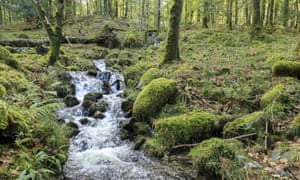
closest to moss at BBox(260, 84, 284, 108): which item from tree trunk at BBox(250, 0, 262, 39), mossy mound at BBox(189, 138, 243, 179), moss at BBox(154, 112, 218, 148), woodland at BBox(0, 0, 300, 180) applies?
woodland at BBox(0, 0, 300, 180)

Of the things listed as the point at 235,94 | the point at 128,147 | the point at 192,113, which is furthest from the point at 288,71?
the point at 128,147

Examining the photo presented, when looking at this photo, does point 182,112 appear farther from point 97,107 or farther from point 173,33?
point 173,33

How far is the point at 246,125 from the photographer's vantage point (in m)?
5.73

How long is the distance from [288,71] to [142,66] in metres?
6.46

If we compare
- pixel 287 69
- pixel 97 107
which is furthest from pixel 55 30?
pixel 287 69

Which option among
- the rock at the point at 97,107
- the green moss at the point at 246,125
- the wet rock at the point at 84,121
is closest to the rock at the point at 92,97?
the rock at the point at 97,107

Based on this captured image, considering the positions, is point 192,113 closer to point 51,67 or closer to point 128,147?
point 128,147

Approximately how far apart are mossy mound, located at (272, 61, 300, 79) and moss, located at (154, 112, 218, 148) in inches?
133

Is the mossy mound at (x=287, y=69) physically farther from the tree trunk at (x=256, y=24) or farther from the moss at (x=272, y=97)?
the tree trunk at (x=256, y=24)

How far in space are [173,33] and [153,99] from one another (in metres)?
4.74

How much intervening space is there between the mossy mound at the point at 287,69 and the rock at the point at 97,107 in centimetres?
614

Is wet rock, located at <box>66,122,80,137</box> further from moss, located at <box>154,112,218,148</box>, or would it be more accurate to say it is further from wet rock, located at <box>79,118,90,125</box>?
moss, located at <box>154,112,218,148</box>

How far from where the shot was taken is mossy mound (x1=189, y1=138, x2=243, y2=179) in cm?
463

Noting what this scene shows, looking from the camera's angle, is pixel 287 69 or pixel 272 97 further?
pixel 287 69
